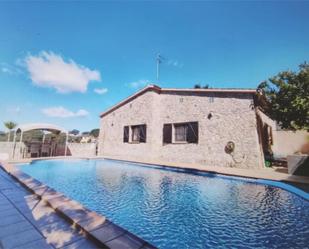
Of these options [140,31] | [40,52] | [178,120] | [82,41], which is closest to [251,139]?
[178,120]

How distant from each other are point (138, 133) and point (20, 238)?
37.5 feet

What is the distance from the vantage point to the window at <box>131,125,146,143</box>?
12.9m

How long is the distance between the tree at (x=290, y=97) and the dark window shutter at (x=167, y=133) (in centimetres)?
591

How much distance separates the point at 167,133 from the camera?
12.0m

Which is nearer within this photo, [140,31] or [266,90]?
[266,90]

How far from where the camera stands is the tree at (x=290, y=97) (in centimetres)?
701

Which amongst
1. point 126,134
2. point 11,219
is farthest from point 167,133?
point 11,219

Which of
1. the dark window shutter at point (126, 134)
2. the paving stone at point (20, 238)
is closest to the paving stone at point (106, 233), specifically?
the paving stone at point (20, 238)

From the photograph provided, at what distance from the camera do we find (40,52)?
12.1 meters

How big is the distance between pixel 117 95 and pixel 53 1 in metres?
13.1

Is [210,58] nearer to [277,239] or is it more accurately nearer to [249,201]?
[249,201]

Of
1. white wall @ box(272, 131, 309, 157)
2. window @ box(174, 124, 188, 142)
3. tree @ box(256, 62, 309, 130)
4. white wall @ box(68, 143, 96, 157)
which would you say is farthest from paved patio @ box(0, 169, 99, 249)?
white wall @ box(272, 131, 309, 157)

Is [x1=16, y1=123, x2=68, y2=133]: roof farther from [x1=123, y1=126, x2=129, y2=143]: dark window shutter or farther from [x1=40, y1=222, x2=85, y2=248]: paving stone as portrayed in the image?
[x1=40, y1=222, x2=85, y2=248]: paving stone

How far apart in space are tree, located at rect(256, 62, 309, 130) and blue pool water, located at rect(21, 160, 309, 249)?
3.49 m
